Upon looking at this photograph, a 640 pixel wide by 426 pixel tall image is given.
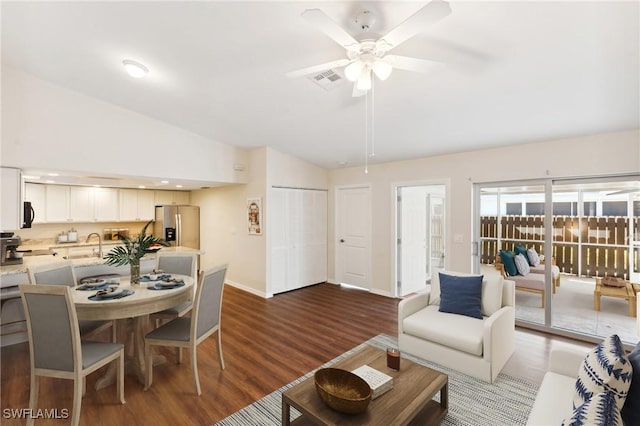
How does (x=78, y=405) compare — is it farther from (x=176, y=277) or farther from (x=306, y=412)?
(x=306, y=412)

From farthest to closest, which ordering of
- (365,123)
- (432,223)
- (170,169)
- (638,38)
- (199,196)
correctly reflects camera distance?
(199,196), (432,223), (170,169), (365,123), (638,38)

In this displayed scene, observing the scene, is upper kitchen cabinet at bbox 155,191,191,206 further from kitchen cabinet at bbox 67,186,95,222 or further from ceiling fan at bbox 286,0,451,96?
ceiling fan at bbox 286,0,451,96

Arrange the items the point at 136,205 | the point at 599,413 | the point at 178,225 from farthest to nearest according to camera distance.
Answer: the point at 178,225
the point at 136,205
the point at 599,413

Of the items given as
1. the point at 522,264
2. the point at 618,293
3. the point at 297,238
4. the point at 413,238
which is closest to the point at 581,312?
the point at 618,293

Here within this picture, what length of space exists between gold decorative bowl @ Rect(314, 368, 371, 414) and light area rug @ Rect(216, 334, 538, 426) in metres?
0.63

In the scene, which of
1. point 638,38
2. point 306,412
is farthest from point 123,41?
point 638,38

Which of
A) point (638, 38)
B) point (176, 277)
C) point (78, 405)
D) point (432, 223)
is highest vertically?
point (638, 38)

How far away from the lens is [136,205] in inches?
251

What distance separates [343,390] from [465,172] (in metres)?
3.66

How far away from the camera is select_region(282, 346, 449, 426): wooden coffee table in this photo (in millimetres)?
1564

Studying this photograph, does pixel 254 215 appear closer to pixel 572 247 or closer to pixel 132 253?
pixel 132 253

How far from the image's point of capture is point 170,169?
4.47 m

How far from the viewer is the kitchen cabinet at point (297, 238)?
17.3 ft

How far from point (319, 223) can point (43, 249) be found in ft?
16.7
